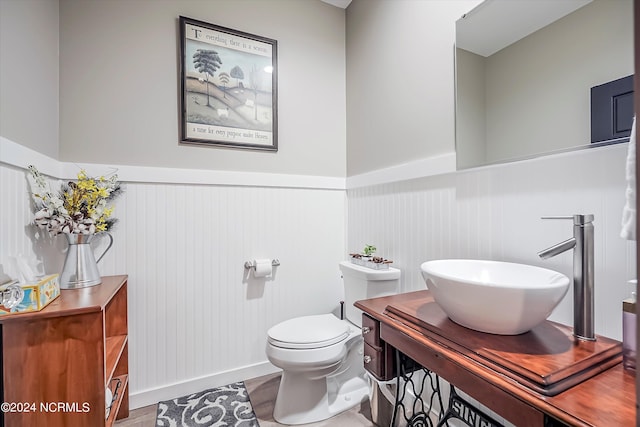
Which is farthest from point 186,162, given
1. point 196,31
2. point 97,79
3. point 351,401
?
point 351,401

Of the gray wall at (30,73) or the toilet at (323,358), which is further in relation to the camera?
the toilet at (323,358)

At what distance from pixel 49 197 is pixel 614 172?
214 centimetres

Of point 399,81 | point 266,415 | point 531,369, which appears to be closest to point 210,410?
point 266,415

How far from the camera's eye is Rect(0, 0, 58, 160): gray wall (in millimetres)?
1107

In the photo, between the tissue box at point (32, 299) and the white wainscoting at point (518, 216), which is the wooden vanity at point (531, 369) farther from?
the tissue box at point (32, 299)

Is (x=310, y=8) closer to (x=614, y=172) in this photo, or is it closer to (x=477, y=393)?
(x=614, y=172)

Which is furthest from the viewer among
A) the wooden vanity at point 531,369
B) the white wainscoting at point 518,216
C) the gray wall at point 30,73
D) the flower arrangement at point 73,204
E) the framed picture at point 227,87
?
the framed picture at point 227,87

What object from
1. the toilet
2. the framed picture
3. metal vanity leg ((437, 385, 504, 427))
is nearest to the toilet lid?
the toilet

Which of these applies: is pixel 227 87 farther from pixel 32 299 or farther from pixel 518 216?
pixel 518 216

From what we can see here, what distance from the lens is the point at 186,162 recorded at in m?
1.78

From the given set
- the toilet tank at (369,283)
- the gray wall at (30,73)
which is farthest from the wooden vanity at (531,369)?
the gray wall at (30,73)

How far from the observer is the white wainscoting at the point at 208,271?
1.66 m

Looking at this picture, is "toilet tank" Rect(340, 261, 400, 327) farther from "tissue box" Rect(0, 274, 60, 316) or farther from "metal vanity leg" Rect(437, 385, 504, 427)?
"tissue box" Rect(0, 274, 60, 316)

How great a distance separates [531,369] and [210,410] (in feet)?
5.29
